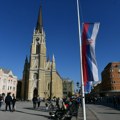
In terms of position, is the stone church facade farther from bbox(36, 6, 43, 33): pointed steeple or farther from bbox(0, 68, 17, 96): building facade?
bbox(0, 68, 17, 96): building facade

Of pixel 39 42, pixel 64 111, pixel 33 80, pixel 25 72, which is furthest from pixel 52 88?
pixel 64 111

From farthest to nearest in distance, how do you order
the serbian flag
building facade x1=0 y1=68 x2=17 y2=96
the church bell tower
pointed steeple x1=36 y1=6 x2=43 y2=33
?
pointed steeple x1=36 y1=6 x2=43 y2=33 → the church bell tower → building facade x1=0 y1=68 x2=17 y2=96 → the serbian flag

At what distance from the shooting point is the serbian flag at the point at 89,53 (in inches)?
385

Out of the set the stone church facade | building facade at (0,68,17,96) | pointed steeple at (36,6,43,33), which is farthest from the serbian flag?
pointed steeple at (36,6,43,33)

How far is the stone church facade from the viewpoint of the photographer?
8744 cm

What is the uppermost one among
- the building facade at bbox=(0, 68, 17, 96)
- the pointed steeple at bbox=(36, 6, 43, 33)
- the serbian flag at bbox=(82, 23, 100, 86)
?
the pointed steeple at bbox=(36, 6, 43, 33)

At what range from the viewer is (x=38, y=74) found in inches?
3499

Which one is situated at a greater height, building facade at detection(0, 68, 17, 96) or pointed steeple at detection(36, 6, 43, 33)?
pointed steeple at detection(36, 6, 43, 33)

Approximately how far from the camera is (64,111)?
43.1 feet

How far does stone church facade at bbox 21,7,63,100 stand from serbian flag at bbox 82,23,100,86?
76774 mm

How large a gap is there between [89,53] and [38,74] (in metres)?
79.8

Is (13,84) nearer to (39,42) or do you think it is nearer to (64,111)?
(39,42)

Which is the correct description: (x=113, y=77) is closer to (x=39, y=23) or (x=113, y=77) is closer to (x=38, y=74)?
(x=38, y=74)

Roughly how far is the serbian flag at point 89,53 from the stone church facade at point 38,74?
252 feet
